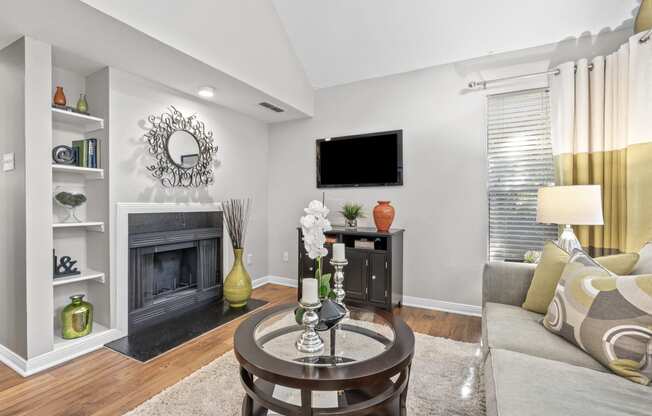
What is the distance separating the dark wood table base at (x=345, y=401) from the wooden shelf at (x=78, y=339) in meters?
1.69

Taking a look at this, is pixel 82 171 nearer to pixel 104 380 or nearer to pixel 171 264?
pixel 171 264

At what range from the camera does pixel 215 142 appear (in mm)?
3521

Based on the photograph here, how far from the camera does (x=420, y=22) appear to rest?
2959 mm

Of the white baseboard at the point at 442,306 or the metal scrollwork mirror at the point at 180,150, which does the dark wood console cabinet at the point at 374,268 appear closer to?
the white baseboard at the point at 442,306

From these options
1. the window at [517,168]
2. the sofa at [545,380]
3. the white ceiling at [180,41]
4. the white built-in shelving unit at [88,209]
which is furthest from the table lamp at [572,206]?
the white built-in shelving unit at [88,209]

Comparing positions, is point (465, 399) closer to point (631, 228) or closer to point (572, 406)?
point (572, 406)

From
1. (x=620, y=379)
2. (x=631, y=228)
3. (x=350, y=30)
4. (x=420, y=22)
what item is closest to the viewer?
(x=620, y=379)

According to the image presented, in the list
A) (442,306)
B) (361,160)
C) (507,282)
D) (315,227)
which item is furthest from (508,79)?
(315,227)

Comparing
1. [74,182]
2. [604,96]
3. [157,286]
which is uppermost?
[604,96]

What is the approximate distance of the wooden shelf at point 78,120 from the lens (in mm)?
2334

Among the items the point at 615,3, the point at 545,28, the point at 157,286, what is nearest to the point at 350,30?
the point at 545,28

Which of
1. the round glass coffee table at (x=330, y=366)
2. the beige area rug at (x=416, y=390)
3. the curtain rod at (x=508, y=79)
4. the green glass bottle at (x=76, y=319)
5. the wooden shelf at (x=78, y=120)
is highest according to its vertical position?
the curtain rod at (x=508, y=79)

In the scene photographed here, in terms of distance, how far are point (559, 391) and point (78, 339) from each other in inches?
117

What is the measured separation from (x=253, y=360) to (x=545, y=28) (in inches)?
132
